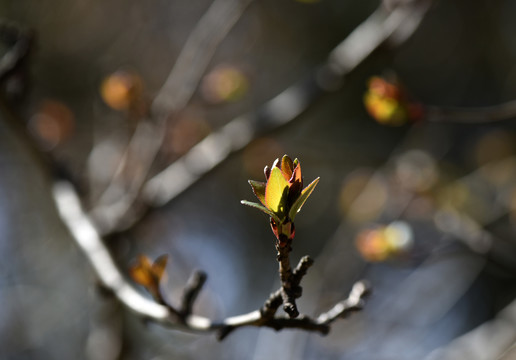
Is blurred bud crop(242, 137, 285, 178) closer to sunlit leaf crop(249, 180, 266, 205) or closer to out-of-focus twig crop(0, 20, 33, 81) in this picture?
out-of-focus twig crop(0, 20, 33, 81)

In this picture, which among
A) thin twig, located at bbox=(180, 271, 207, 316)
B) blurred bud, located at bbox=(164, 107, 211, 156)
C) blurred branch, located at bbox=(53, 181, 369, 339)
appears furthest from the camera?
blurred bud, located at bbox=(164, 107, 211, 156)

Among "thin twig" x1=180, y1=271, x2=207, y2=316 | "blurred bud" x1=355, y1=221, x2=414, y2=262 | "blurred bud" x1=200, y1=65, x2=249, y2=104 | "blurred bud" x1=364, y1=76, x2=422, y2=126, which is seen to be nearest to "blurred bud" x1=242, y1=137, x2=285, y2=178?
"blurred bud" x1=200, y1=65, x2=249, y2=104

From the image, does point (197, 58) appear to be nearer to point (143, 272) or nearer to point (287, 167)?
point (143, 272)

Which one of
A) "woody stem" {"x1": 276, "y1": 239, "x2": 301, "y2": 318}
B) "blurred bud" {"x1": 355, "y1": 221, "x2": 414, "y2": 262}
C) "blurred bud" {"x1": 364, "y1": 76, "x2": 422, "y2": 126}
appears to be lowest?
"blurred bud" {"x1": 355, "y1": 221, "x2": 414, "y2": 262}

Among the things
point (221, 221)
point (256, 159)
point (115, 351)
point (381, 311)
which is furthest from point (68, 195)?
point (221, 221)

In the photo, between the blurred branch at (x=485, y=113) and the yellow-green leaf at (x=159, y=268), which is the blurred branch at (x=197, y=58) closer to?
the blurred branch at (x=485, y=113)
